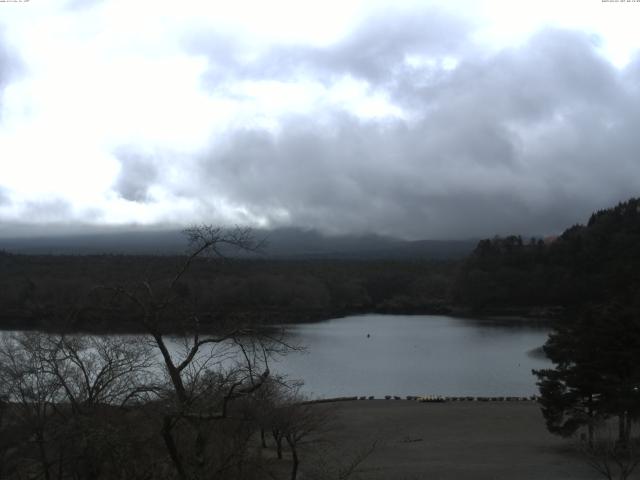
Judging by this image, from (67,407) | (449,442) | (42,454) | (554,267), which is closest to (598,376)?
(449,442)

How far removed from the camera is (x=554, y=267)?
116 metres

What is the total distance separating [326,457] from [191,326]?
15.5 m

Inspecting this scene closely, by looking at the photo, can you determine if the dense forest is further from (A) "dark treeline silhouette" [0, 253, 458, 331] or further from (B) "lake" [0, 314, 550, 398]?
(B) "lake" [0, 314, 550, 398]

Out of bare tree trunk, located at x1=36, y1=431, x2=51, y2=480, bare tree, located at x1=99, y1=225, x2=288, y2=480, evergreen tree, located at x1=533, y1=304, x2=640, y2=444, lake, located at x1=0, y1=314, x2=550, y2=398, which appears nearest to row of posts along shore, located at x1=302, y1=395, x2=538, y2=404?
lake, located at x1=0, y1=314, x2=550, y2=398

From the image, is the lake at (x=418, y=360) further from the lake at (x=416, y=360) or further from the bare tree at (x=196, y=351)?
the bare tree at (x=196, y=351)

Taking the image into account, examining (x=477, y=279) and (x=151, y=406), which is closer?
(x=151, y=406)

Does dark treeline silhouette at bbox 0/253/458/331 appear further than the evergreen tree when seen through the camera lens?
Yes

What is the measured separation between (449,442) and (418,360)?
31.2 meters

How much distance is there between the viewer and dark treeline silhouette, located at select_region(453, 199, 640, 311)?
11002 centimetres

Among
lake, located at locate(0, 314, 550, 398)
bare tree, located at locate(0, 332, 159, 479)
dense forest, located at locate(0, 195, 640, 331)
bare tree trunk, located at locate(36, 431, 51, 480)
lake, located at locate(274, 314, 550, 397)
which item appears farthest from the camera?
dense forest, located at locate(0, 195, 640, 331)

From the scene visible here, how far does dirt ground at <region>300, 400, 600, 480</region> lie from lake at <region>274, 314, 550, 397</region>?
4.34 metres

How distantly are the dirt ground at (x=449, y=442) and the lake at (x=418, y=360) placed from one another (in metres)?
4.34

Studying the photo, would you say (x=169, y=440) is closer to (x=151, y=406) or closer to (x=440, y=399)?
(x=151, y=406)

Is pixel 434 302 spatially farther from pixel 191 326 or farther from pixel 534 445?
pixel 191 326
